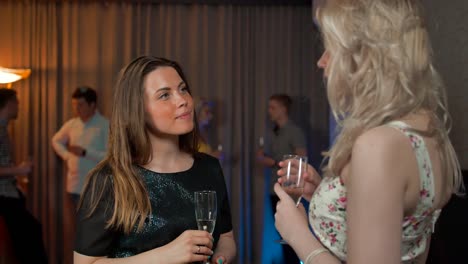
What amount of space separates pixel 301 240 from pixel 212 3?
556 cm

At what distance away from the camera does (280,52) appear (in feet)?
21.6

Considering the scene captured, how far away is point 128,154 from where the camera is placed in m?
2.02

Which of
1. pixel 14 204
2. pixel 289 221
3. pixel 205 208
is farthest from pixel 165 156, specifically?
pixel 14 204

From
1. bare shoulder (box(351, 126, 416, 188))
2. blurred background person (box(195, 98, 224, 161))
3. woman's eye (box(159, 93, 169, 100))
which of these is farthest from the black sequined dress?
blurred background person (box(195, 98, 224, 161))

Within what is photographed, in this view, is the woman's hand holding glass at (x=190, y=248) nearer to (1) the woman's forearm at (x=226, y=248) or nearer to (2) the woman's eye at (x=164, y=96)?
(1) the woman's forearm at (x=226, y=248)

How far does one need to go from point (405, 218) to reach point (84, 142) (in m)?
4.51

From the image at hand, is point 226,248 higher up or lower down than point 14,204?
higher up

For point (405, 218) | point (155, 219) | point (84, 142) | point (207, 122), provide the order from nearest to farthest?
point (405, 218)
point (155, 219)
point (84, 142)
point (207, 122)

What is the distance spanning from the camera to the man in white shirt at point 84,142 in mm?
5301

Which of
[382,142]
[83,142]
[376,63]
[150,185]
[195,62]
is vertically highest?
[376,63]

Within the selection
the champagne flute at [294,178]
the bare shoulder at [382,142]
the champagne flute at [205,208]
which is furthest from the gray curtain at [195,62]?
the bare shoulder at [382,142]

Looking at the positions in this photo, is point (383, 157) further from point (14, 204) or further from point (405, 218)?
point (14, 204)

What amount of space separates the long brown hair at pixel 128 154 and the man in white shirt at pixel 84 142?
10.9 feet

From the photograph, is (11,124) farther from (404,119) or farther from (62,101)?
(404,119)
